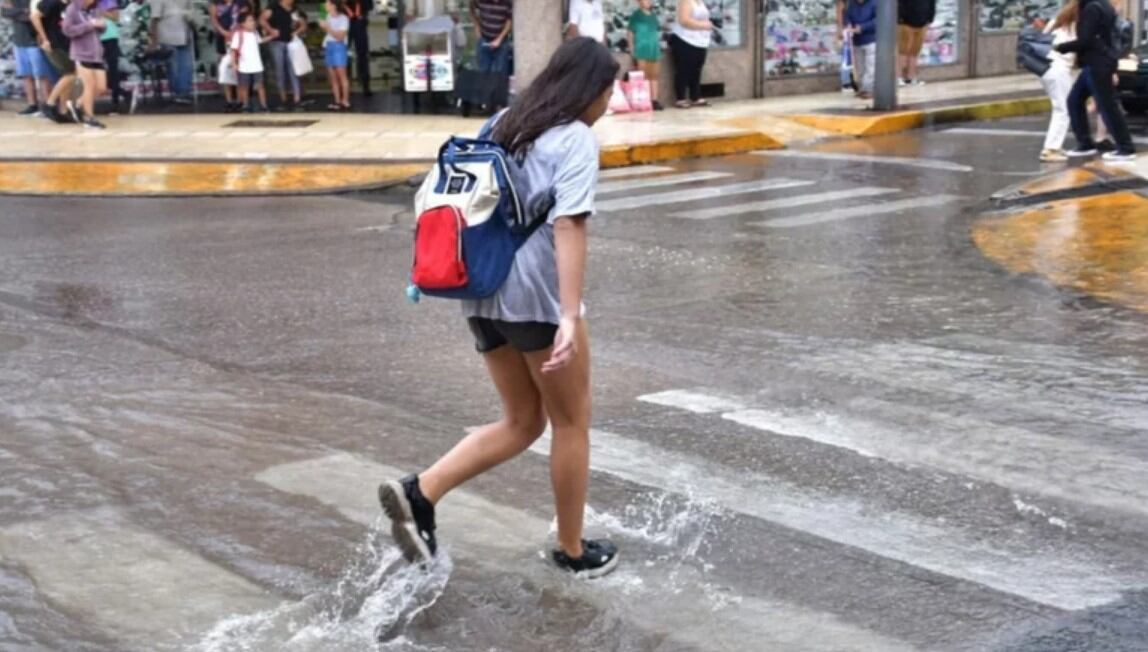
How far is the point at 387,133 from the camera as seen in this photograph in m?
19.6

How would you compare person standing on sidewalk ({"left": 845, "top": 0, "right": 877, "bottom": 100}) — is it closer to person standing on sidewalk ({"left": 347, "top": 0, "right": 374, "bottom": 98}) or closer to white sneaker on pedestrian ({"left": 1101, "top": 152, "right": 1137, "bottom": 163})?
person standing on sidewalk ({"left": 347, "top": 0, "right": 374, "bottom": 98})

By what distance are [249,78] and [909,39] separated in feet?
34.0

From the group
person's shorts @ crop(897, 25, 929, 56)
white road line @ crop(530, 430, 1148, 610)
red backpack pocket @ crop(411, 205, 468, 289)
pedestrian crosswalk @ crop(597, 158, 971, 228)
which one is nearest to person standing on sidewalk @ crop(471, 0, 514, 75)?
pedestrian crosswalk @ crop(597, 158, 971, 228)

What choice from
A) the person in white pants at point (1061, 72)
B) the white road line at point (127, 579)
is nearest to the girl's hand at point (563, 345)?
the white road line at point (127, 579)

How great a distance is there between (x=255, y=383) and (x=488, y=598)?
3149mm

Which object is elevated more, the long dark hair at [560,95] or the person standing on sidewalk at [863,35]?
the person standing on sidewalk at [863,35]

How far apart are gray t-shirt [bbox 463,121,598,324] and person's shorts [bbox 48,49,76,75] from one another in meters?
16.7

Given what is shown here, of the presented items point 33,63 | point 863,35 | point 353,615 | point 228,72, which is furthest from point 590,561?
point 863,35

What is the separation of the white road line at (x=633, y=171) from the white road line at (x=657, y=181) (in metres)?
0.39

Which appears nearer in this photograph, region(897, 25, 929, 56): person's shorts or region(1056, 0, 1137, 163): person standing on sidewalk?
region(1056, 0, 1137, 163): person standing on sidewalk

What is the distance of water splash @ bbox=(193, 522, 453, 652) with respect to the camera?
4758 millimetres

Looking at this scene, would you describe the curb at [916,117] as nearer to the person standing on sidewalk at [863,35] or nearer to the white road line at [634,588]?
the person standing on sidewalk at [863,35]

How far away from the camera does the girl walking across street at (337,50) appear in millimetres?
22047

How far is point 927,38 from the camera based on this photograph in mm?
27328
